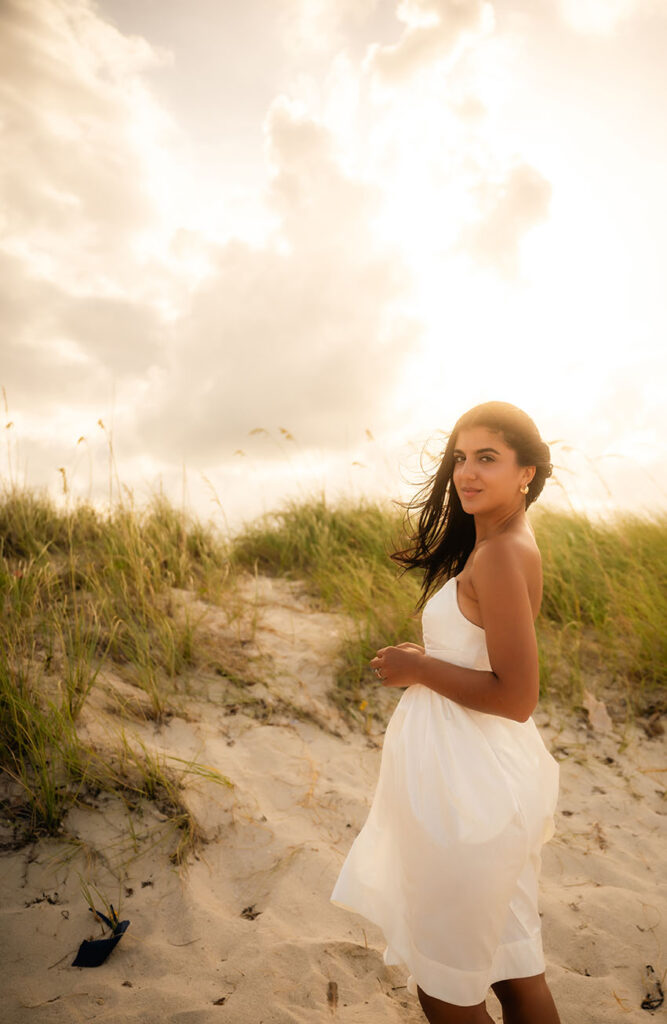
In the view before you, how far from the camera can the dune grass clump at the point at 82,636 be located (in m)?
3.03

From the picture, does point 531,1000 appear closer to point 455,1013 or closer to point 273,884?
point 455,1013

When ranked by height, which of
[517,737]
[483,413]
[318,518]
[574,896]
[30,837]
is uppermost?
[483,413]

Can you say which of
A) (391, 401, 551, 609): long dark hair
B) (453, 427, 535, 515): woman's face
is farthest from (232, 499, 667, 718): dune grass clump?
(453, 427, 535, 515): woman's face

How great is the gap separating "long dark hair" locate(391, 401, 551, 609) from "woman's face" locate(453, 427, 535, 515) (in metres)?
0.03

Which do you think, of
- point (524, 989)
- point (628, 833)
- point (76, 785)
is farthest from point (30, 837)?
point (628, 833)

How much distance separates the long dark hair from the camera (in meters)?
1.73

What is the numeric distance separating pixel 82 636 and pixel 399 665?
9.89ft

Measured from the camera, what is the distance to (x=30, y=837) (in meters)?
2.85

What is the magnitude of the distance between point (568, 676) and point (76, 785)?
335 cm

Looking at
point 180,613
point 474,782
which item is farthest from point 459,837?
point 180,613

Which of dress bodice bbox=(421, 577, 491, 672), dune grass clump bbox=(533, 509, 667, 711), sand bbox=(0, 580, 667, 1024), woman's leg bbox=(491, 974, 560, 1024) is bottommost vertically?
sand bbox=(0, 580, 667, 1024)

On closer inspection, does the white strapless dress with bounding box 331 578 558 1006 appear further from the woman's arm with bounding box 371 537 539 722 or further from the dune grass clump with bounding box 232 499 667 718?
the dune grass clump with bounding box 232 499 667 718

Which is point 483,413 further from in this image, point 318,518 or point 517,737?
point 318,518

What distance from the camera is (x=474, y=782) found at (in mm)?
1555
